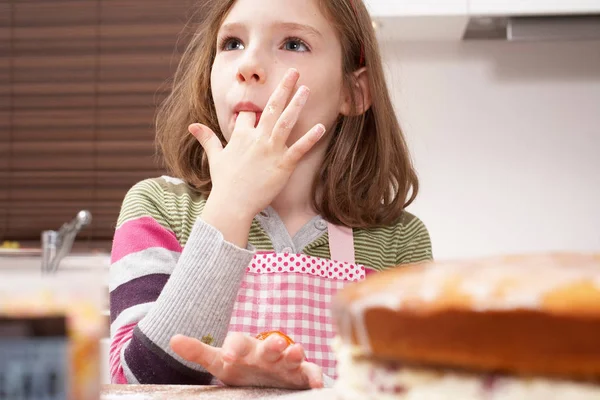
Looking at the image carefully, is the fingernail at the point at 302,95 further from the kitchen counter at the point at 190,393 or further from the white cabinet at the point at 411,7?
the white cabinet at the point at 411,7

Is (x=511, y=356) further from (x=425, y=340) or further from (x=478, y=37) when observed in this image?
(x=478, y=37)

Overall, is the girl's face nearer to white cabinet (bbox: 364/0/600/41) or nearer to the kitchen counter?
the kitchen counter

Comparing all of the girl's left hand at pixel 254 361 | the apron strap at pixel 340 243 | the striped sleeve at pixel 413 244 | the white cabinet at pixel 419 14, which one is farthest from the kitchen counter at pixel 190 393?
the white cabinet at pixel 419 14

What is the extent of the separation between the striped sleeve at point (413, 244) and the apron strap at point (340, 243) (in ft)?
0.35

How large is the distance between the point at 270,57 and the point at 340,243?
335 mm

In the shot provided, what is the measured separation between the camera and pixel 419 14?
232 centimetres

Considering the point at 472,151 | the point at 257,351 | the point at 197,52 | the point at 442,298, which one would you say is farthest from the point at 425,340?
the point at 472,151

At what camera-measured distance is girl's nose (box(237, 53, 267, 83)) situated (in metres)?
1.10

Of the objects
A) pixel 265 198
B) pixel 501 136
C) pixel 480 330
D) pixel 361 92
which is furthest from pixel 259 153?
pixel 501 136

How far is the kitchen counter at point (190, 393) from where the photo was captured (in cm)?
60

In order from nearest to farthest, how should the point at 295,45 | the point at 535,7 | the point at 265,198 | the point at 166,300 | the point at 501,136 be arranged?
1. the point at 166,300
2. the point at 265,198
3. the point at 295,45
4. the point at 535,7
5. the point at 501,136

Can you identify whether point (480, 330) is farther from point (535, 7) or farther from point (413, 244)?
point (535, 7)

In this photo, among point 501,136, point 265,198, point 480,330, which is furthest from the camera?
point 501,136

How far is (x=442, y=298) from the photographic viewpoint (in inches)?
13.9
